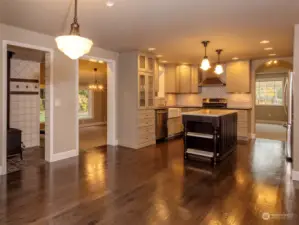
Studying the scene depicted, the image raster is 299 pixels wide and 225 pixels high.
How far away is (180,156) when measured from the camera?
482 centimetres

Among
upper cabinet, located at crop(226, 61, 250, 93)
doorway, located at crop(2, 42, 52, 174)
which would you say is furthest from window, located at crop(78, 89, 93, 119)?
upper cabinet, located at crop(226, 61, 250, 93)

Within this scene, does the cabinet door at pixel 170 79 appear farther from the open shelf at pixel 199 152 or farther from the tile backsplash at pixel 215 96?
the open shelf at pixel 199 152

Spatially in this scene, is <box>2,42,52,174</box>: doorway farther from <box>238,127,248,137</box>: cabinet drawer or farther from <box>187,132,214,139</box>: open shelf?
<box>238,127,248,137</box>: cabinet drawer

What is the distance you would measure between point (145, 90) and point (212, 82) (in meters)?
2.73

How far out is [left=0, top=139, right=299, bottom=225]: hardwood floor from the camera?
231 centimetres

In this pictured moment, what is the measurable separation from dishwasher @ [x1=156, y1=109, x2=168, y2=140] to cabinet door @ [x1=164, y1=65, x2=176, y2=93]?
4.64ft

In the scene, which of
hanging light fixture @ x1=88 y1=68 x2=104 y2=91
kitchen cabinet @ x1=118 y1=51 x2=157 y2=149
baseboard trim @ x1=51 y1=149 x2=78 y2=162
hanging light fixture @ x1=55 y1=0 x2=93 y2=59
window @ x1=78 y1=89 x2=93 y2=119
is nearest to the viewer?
hanging light fixture @ x1=55 y1=0 x2=93 y2=59

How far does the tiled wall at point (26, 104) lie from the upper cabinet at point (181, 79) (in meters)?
4.15

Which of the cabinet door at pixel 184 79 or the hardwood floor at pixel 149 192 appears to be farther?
the cabinet door at pixel 184 79

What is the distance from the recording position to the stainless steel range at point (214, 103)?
7.37 m

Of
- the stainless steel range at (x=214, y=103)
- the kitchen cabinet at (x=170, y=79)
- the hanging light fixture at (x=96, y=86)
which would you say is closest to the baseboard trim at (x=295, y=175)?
the stainless steel range at (x=214, y=103)

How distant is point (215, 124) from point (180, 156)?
117 cm

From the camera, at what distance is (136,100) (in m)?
5.61

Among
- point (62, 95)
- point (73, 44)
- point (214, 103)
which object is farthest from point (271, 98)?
point (73, 44)
